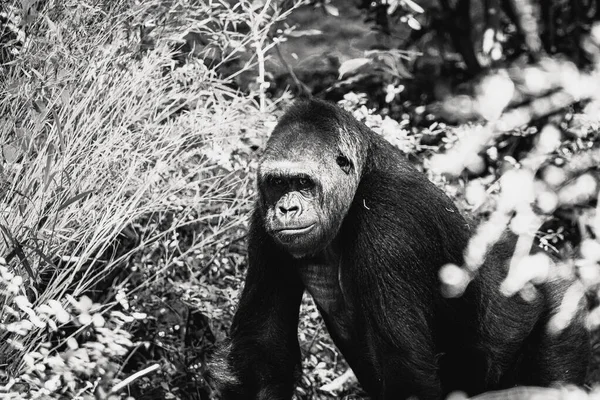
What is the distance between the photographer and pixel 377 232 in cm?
406

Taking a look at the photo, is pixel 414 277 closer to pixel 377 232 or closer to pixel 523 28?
pixel 377 232

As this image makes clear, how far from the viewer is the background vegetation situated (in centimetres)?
395

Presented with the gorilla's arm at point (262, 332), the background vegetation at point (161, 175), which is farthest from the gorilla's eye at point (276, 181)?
the background vegetation at point (161, 175)

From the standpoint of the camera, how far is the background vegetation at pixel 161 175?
395 cm

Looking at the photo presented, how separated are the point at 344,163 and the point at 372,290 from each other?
64 centimetres

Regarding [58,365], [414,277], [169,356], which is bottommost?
[169,356]

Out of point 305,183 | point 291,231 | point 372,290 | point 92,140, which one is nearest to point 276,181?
Answer: point 305,183

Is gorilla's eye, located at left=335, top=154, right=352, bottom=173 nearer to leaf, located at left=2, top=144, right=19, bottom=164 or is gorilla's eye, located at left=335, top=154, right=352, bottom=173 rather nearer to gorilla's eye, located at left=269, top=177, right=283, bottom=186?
gorilla's eye, located at left=269, top=177, right=283, bottom=186

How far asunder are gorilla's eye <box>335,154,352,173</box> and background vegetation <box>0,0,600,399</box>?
56cm

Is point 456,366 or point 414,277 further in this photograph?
point 456,366

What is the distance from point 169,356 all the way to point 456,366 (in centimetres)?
183

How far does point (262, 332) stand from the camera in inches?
174

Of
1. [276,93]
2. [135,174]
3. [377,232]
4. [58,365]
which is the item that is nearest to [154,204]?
[135,174]

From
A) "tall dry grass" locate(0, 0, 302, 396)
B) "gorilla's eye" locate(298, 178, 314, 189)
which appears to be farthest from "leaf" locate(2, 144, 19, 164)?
"gorilla's eye" locate(298, 178, 314, 189)
